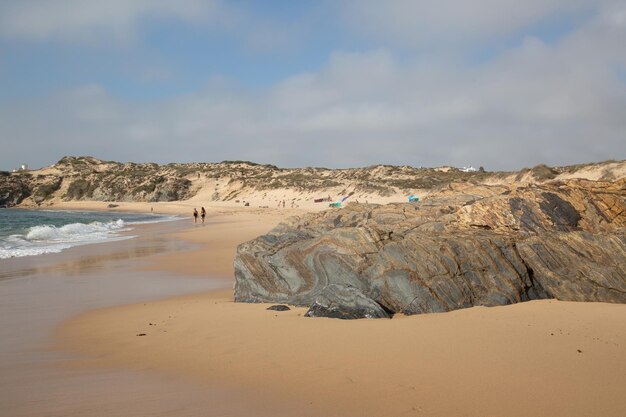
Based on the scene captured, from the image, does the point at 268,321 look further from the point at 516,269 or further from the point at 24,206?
the point at 24,206

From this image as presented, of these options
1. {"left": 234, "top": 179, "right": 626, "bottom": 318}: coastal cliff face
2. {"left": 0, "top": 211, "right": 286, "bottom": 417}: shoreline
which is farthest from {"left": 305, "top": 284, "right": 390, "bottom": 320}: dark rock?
{"left": 0, "top": 211, "right": 286, "bottom": 417}: shoreline

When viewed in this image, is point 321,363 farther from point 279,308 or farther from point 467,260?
point 467,260

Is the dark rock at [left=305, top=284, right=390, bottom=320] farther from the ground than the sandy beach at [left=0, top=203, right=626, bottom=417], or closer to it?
farther from the ground

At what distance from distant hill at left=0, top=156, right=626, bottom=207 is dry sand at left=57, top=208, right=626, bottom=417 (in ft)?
142

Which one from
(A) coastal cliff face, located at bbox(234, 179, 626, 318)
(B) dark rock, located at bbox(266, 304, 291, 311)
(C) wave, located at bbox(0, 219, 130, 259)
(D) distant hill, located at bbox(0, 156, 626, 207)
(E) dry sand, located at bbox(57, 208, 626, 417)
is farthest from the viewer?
(D) distant hill, located at bbox(0, 156, 626, 207)

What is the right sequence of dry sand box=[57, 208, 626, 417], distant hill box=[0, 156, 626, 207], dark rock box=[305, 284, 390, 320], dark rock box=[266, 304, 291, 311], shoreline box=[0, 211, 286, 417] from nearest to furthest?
dry sand box=[57, 208, 626, 417] < shoreline box=[0, 211, 286, 417] < dark rock box=[305, 284, 390, 320] < dark rock box=[266, 304, 291, 311] < distant hill box=[0, 156, 626, 207]

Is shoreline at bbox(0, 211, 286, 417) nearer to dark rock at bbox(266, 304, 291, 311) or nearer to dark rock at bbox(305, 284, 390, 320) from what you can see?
dark rock at bbox(305, 284, 390, 320)

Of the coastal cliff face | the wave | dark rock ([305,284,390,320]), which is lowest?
the wave

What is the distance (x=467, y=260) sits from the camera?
26.3ft

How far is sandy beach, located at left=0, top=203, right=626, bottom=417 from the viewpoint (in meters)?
4.45

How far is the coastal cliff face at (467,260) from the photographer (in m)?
7.66

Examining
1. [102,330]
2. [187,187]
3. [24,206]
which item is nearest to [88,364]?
[102,330]

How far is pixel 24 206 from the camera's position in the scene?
9281cm

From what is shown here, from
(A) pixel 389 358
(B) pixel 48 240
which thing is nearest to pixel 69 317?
(A) pixel 389 358
